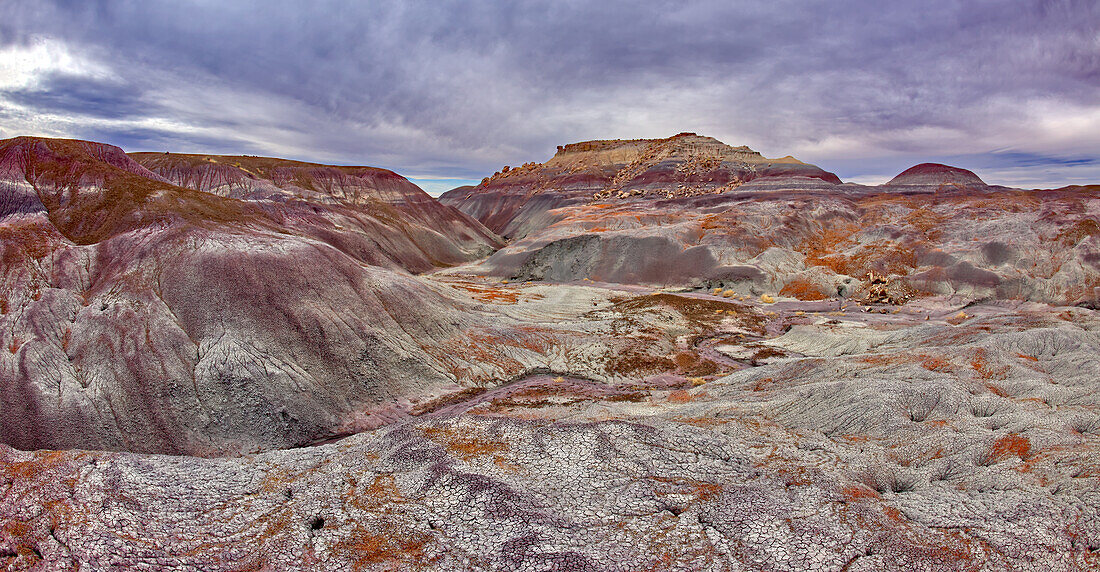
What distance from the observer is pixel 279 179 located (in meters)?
88.7

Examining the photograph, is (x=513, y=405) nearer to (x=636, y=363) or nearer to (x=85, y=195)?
(x=636, y=363)

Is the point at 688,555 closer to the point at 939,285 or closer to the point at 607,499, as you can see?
the point at 607,499

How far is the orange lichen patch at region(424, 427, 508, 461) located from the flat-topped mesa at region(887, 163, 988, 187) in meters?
96.9

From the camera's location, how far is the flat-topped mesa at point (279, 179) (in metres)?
77.2

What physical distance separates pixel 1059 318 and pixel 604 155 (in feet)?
382

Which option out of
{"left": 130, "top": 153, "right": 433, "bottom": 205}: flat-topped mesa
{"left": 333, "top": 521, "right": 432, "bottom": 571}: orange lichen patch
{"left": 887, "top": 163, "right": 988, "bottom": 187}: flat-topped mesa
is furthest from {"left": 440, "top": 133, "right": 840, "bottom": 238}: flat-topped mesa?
{"left": 333, "top": 521, "right": 432, "bottom": 571}: orange lichen patch

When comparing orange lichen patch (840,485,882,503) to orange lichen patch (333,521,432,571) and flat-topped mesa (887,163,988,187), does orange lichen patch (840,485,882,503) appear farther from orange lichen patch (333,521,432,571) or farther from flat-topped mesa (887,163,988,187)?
flat-topped mesa (887,163,988,187)

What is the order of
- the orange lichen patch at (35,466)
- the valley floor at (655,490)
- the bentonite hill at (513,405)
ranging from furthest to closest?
the orange lichen patch at (35,466) → the bentonite hill at (513,405) → the valley floor at (655,490)

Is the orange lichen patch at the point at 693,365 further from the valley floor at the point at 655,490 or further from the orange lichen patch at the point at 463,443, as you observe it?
the orange lichen patch at the point at 463,443

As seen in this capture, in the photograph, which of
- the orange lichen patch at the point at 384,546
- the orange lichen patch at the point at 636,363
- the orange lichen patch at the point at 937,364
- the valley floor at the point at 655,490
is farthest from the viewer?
the orange lichen patch at the point at 636,363

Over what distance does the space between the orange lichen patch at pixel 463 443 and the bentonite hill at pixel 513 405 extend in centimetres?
16

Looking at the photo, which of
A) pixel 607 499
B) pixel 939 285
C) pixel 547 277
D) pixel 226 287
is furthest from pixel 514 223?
pixel 607 499

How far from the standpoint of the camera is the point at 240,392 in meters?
18.5

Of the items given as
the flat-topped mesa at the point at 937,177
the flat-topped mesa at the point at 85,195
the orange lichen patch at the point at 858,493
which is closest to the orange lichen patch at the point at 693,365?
the orange lichen patch at the point at 858,493
